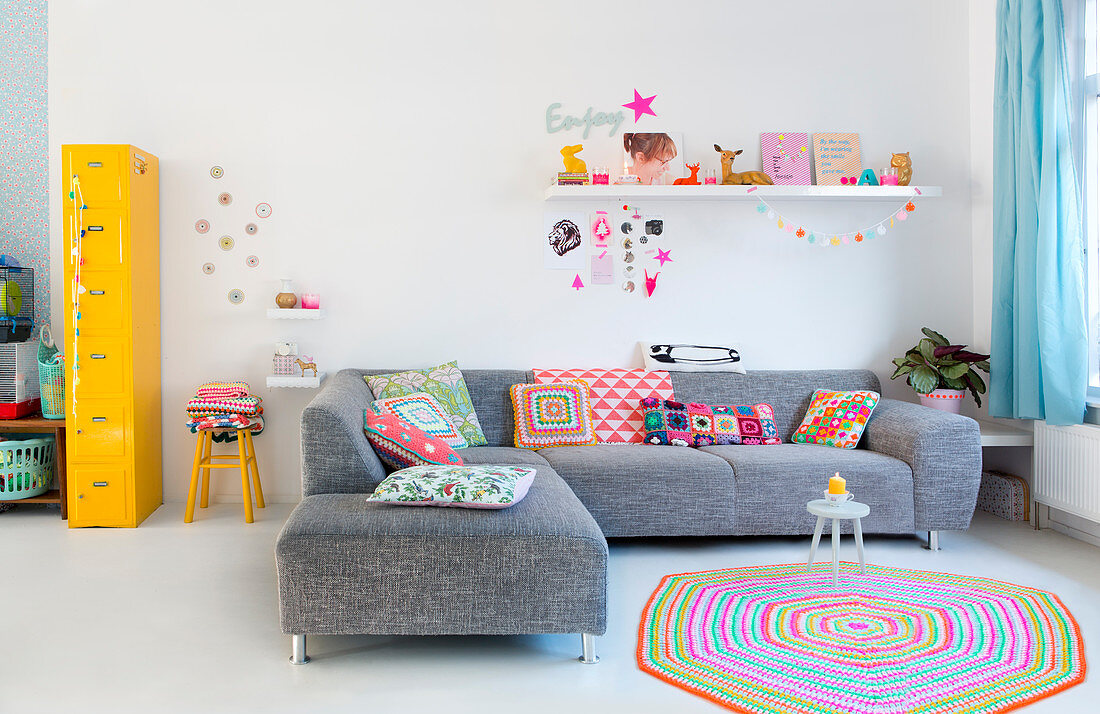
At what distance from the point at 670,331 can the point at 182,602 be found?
2574mm

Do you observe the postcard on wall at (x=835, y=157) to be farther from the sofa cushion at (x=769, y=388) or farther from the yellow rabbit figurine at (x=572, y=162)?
the yellow rabbit figurine at (x=572, y=162)

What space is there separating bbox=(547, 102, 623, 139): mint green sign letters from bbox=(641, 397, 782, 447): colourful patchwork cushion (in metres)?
1.39

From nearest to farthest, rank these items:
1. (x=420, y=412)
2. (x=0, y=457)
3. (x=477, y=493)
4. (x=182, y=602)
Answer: (x=477, y=493) → (x=182, y=602) → (x=420, y=412) → (x=0, y=457)

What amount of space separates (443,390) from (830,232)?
6.98ft

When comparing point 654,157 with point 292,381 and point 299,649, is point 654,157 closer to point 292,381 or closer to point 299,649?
point 292,381

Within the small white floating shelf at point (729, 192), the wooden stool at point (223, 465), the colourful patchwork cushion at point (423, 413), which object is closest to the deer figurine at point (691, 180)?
the small white floating shelf at point (729, 192)

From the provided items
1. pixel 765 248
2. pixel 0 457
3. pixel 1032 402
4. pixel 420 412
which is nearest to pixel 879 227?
pixel 765 248

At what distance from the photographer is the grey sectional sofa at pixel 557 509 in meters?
2.41

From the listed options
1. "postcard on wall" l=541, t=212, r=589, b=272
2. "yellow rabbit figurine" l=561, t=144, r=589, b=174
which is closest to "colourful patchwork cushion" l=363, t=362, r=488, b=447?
"postcard on wall" l=541, t=212, r=589, b=272

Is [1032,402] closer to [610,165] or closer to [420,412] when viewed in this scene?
[610,165]

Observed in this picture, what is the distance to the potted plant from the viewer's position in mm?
4137

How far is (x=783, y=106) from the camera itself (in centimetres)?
448

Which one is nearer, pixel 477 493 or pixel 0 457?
pixel 477 493

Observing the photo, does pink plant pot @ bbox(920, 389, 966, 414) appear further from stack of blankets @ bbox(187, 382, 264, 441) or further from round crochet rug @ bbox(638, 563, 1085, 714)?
stack of blankets @ bbox(187, 382, 264, 441)
